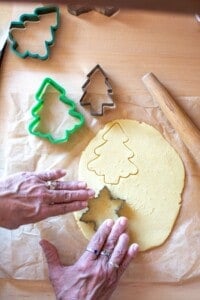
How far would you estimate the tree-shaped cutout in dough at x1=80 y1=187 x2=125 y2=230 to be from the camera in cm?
87

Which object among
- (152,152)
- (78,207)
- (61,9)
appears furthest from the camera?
(61,9)

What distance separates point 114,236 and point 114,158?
0.18m

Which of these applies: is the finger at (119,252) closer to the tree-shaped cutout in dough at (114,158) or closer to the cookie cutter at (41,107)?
the tree-shaped cutout in dough at (114,158)

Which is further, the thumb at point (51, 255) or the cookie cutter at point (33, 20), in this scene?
the cookie cutter at point (33, 20)

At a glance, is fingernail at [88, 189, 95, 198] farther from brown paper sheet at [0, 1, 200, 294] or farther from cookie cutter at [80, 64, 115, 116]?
cookie cutter at [80, 64, 115, 116]

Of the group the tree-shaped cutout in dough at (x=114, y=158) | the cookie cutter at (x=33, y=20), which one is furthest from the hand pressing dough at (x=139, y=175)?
the cookie cutter at (x=33, y=20)

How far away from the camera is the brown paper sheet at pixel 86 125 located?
2.77ft

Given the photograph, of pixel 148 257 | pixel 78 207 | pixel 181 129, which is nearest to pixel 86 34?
pixel 181 129

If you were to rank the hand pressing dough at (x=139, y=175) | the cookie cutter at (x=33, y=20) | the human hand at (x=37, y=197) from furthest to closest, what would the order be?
the cookie cutter at (x=33, y=20) < the hand pressing dough at (x=139, y=175) < the human hand at (x=37, y=197)

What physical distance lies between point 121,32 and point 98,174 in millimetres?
359

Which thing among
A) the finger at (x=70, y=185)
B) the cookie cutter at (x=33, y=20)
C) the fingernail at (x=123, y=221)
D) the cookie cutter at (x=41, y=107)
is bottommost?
the fingernail at (x=123, y=221)

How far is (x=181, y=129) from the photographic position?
0.90 meters

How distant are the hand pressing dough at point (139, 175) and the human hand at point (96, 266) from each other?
48mm

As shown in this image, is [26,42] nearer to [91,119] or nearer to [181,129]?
[91,119]
